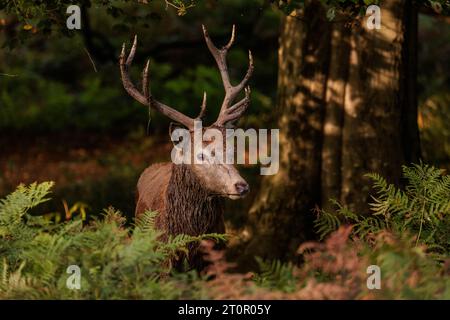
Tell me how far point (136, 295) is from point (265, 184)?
17.8 ft

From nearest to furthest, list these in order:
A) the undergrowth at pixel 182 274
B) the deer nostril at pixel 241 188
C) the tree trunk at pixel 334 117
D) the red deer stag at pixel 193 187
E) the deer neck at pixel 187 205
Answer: the undergrowth at pixel 182 274 < the deer nostril at pixel 241 188 < the red deer stag at pixel 193 187 < the deer neck at pixel 187 205 < the tree trunk at pixel 334 117

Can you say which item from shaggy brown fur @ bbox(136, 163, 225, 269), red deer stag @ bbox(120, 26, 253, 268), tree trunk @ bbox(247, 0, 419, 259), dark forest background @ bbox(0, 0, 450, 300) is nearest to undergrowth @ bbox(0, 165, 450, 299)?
red deer stag @ bbox(120, 26, 253, 268)

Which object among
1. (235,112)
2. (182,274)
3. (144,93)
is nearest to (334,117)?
(235,112)

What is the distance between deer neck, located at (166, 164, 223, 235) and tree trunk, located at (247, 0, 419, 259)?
81.5 inches

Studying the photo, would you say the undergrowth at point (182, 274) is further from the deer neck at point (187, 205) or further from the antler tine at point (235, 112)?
the antler tine at point (235, 112)

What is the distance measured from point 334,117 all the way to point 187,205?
2.48 meters

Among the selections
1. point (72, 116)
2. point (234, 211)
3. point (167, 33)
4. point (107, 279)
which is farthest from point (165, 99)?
point (107, 279)

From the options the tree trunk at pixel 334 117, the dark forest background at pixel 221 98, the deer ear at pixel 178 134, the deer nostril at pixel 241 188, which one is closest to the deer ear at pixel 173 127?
the deer ear at pixel 178 134

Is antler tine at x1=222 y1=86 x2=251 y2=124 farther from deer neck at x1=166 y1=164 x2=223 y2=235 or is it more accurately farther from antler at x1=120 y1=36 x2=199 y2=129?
deer neck at x1=166 y1=164 x2=223 y2=235

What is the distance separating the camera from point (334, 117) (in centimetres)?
946

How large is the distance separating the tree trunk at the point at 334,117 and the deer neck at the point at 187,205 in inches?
81.5

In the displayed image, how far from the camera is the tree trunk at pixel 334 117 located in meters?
9.09

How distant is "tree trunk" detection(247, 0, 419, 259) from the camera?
909 cm

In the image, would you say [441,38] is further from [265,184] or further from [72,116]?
[265,184]
